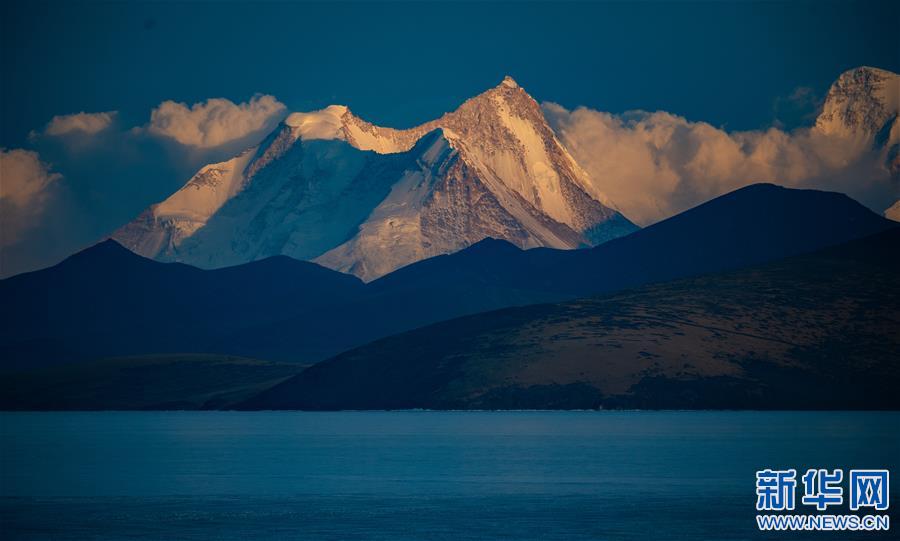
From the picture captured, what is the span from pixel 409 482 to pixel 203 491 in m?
20.1

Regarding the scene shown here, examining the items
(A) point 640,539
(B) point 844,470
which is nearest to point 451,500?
(A) point 640,539

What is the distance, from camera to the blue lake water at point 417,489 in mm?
107562

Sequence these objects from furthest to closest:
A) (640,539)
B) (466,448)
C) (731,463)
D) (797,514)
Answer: (466,448)
(731,463)
(797,514)
(640,539)

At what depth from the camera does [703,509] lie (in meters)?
117

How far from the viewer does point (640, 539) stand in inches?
3989

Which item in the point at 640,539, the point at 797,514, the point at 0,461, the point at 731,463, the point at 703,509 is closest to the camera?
the point at 640,539

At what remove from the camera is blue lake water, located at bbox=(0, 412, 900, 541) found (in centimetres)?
10756

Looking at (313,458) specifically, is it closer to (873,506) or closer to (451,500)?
(451,500)

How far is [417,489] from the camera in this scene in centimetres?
13662

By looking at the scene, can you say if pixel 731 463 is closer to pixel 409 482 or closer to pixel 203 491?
pixel 409 482

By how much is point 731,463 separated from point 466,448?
4286 centimetres

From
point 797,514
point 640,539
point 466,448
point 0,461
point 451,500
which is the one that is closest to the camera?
point 640,539

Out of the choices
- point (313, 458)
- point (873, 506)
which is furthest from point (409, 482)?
point (873, 506)

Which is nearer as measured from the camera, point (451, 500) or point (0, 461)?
point (451, 500)
